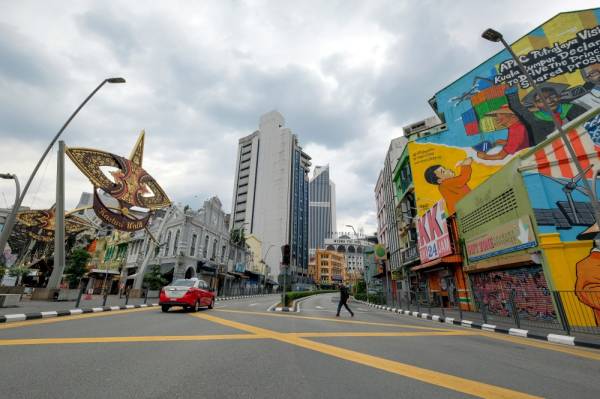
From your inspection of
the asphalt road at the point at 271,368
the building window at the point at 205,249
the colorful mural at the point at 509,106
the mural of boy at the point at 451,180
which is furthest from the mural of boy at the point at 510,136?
the building window at the point at 205,249

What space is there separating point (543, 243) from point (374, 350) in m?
11.9

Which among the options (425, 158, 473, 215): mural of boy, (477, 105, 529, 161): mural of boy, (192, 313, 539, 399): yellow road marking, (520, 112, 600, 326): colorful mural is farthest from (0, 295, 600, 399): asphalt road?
(477, 105, 529, 161): mural of boy

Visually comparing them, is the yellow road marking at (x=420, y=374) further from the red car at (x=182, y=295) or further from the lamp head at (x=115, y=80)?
the lamp head at (x=115, y=80)

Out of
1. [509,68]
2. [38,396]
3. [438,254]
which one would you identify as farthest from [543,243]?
[509,68]

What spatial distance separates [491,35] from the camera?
10.6m

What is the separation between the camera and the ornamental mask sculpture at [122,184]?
63.9 ft

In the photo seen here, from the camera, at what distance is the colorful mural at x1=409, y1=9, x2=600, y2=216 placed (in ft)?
83.6

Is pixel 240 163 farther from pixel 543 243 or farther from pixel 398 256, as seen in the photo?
pixel 543 243

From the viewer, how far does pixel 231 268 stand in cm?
4178

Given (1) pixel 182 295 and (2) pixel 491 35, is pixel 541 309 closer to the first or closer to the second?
(2) pixel 491 35

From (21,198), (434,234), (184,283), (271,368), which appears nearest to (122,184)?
(21,198)

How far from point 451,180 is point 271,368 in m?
28.2

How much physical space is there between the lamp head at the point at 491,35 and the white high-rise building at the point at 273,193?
74.0 m

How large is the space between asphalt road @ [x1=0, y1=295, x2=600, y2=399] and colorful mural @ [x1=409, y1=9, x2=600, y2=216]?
22131mm
